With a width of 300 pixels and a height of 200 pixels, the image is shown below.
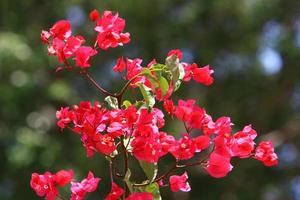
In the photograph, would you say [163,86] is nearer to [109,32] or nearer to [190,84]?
[109,32]

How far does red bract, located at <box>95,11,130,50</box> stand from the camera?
132 cm

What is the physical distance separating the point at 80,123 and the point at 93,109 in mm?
34

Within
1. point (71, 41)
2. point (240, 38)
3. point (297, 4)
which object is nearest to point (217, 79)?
point (240, 38)

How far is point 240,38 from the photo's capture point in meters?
6.68

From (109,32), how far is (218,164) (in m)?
0.32

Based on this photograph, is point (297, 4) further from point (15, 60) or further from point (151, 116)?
point (151, 116)

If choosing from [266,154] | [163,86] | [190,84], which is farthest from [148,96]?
[190,84]

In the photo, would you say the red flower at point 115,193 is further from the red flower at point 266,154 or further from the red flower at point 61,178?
the red flower at point 266,154

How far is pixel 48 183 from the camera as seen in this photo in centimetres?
127

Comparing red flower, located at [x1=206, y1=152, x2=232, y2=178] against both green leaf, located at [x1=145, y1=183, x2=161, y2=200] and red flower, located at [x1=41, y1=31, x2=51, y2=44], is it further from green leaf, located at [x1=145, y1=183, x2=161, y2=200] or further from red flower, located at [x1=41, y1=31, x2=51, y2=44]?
red flower, located at [x1=41, y1=31, x2=51, y2=44]

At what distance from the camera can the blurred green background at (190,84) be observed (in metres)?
5.92

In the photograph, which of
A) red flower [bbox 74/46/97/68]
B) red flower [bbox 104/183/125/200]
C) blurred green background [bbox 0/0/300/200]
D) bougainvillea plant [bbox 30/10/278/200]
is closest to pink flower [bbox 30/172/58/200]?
bougainvillea plant [bbox 30/10/278/200]

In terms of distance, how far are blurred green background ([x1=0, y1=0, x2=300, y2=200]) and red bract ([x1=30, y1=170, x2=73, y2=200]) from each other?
448cm

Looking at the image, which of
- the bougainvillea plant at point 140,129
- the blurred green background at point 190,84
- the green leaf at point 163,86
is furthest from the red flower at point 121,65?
the blurred green background at point 190,84
